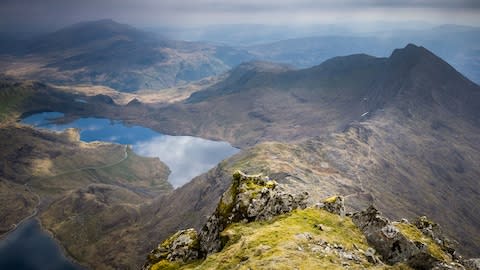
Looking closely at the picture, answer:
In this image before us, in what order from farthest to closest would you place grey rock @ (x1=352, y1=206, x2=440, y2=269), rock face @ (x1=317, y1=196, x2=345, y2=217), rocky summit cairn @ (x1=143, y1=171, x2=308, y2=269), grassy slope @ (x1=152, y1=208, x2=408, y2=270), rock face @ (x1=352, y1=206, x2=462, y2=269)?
1. rock face @ (x1=317, y1=196, x2=345, y2=217)
2. rocky summit cairn @ (x1=143, y1=171, x2=308, y2=269)
3. grey rock @ (x1=352, y1=206, x2=440, y2=269)
4. rock face @ (x1=352, y1=206, x2=462, y2=269)
5. grassy slope @ (x1=152, y1=208, x2=408, y2=270)

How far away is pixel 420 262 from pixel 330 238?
352 inches

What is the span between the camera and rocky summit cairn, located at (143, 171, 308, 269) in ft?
152

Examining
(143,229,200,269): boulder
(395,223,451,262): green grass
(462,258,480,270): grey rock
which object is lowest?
(143,229,200,269): boulder

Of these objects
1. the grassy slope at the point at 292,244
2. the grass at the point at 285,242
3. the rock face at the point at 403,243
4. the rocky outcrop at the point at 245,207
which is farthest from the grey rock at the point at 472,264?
the rocky outcrop at the point at 245,207

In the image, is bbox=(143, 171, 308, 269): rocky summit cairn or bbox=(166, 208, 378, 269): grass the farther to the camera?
bbox=(143, 171, 308, 269): rocky summit cairn

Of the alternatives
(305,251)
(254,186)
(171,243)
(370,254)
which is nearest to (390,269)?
(370,254)

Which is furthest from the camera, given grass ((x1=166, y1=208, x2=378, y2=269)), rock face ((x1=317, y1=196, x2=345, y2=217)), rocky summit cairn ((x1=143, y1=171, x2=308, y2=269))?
rock face ((x1=317, y1=196, x2=345, y2=217))

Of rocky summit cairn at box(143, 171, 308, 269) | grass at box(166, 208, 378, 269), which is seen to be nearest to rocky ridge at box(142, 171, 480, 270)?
rocky summit cairn at box(143, 171, 308, 269)

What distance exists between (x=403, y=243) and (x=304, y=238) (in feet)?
35.4

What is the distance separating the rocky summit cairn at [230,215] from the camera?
46.2 meters

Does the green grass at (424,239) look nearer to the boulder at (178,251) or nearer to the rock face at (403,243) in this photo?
the rock face at (403,243)

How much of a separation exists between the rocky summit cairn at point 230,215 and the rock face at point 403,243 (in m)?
8.71

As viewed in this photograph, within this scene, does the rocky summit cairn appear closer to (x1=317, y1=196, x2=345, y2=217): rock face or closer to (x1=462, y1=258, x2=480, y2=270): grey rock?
(x1=317, y1=196, x2=345, y2=217): rock face

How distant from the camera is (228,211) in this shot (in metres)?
47.6
